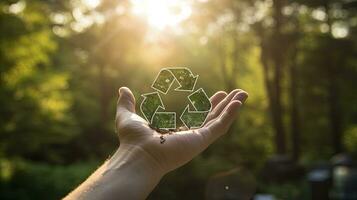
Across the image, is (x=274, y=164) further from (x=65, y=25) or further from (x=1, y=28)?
(x=65, y=25)

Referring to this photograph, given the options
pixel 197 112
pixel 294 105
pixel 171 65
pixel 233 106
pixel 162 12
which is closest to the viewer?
pixel 233 106

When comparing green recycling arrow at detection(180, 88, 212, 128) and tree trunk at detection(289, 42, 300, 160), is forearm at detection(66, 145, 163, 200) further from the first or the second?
tree trunk at detection(289, 42, 300, 160)

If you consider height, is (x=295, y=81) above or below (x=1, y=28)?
below

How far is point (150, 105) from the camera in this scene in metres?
2.85

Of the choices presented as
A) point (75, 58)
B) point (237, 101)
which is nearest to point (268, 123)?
point (75, 58)

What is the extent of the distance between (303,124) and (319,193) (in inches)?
845

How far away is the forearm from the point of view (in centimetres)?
213

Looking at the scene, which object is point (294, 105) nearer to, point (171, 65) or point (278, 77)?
point (278, 77)

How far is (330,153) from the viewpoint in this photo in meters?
31.2

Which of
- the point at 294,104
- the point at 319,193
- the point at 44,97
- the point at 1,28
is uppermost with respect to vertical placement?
the point at 1,28

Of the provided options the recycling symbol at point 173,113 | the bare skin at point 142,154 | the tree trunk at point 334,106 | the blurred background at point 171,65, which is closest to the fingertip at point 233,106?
the bare skin at point 142,154

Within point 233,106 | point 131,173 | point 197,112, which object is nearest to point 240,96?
point 233,106

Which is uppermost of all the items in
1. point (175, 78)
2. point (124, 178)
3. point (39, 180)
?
point (175, 78)

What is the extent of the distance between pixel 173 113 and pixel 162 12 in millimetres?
17898
